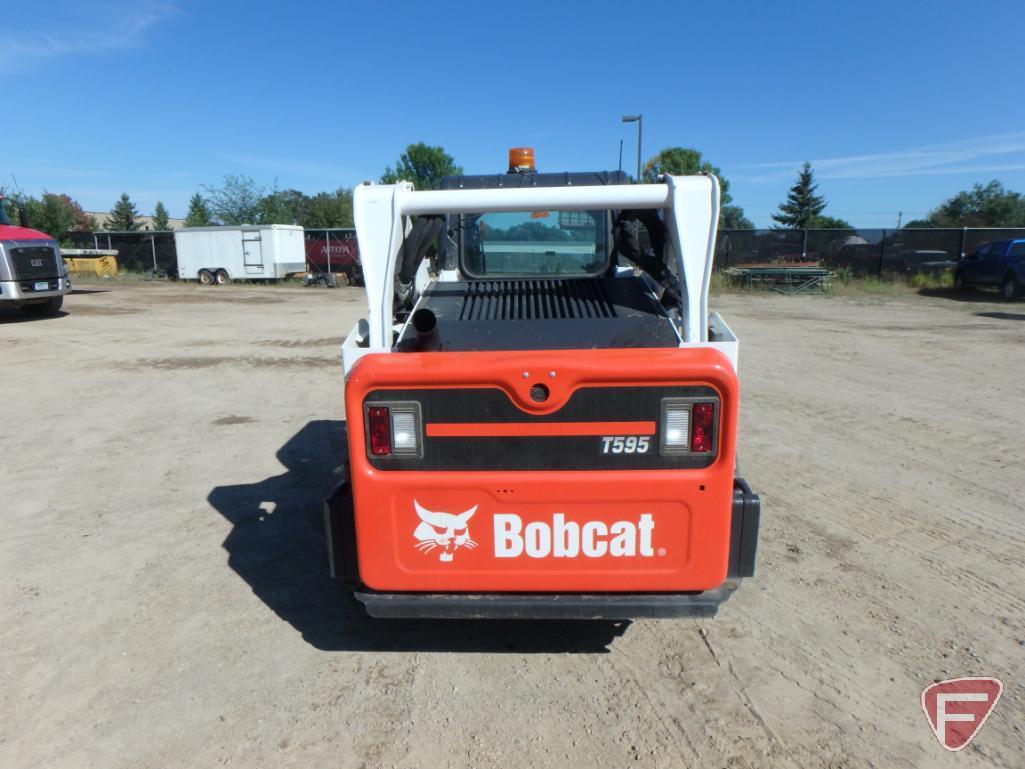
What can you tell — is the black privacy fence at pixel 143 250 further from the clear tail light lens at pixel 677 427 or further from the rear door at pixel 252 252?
the clear tail light lens at pixel 677 427

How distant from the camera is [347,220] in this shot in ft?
175

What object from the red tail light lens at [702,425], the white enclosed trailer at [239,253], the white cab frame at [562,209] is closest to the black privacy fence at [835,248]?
the white enclosed trailer at [239,253]

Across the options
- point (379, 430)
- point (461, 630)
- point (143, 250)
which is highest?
point (143, 250)

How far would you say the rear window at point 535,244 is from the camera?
14.4 feet

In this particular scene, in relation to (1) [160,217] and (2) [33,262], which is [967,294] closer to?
(2) [33,262]

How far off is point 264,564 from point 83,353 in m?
9.61

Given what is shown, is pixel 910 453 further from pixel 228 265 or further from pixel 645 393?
pixel 228 265

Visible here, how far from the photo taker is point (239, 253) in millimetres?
29078

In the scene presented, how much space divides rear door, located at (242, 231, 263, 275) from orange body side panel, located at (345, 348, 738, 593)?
92.6ft

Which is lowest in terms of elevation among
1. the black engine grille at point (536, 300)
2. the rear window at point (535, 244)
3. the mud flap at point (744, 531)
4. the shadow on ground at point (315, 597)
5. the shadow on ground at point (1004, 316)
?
the shadow on ground at point (315, 597)

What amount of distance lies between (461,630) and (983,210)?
62.9m

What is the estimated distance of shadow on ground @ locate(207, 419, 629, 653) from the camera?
3416 mm

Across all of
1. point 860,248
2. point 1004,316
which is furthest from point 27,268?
point 860,248

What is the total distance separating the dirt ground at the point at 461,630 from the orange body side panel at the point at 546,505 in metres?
0.55
